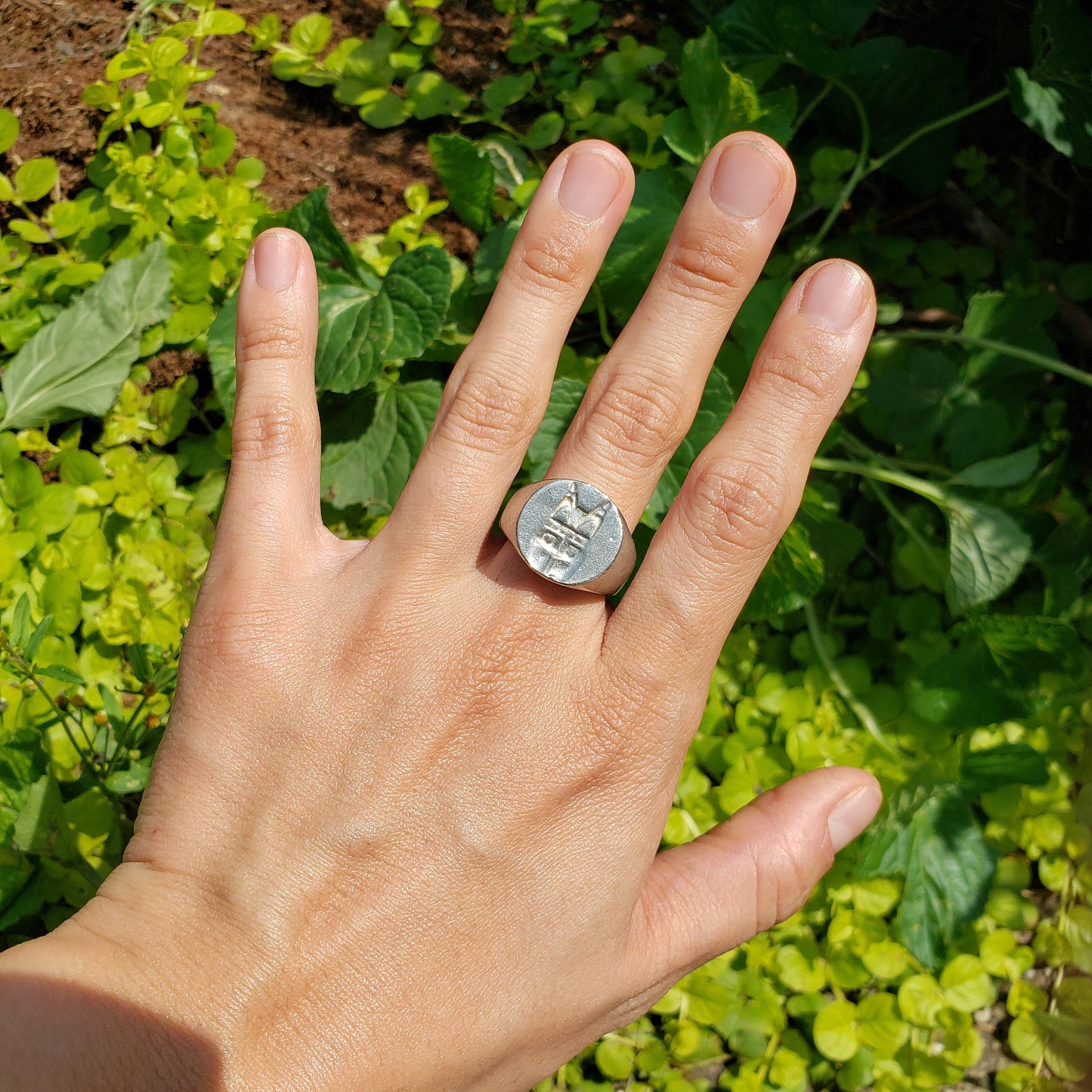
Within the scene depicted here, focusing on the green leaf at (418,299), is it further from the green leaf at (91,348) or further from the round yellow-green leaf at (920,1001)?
the round yellow-green leaf at (920,1001)

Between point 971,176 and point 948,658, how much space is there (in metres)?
1.55

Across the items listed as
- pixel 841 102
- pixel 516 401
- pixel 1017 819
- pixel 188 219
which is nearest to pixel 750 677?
pixel 1017 819

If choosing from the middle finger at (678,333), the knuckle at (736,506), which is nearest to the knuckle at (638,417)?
the middle finger at (678,333)

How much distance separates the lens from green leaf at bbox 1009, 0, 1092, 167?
90.1 inches

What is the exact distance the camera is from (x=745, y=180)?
1.72 meters

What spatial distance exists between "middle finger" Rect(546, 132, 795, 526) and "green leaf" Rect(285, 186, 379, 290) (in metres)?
0.85

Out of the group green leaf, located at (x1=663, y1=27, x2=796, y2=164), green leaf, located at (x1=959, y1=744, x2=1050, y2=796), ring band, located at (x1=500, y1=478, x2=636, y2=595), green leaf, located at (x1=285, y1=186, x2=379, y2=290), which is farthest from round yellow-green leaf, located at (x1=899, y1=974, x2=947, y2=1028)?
green leaf, located at (x1=285, y1=186, x2=379, y2=290)

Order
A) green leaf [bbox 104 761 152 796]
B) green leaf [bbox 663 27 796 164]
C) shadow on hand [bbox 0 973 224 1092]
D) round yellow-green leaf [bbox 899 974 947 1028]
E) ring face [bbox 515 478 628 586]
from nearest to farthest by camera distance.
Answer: shadow on hand [bbox 0 973 224 1092] < ring face [bbox 515 478 628 586] < green leaf [bbox 104 761 152 796] < green leaf [bbox 663 27 796 164] < round yellow-green leaf [bbox 899 974 947 1028]

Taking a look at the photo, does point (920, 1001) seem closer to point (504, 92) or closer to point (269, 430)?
point (269, 430)

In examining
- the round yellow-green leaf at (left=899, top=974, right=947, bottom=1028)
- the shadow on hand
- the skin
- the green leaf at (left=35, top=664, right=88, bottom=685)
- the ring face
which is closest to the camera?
the shadow on hand

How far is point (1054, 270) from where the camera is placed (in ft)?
9.41

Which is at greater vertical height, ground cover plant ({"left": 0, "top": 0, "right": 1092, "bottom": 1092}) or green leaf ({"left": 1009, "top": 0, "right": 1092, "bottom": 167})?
green leaf ({"left": 1009, "top": 0, "right": 1092, "bottom": 167})

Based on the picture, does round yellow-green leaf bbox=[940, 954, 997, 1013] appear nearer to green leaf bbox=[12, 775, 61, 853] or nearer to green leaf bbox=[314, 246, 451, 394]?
green leaf bbox=[314, 246, 451, 394]

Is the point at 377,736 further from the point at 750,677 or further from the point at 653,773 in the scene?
the point at 750,677
